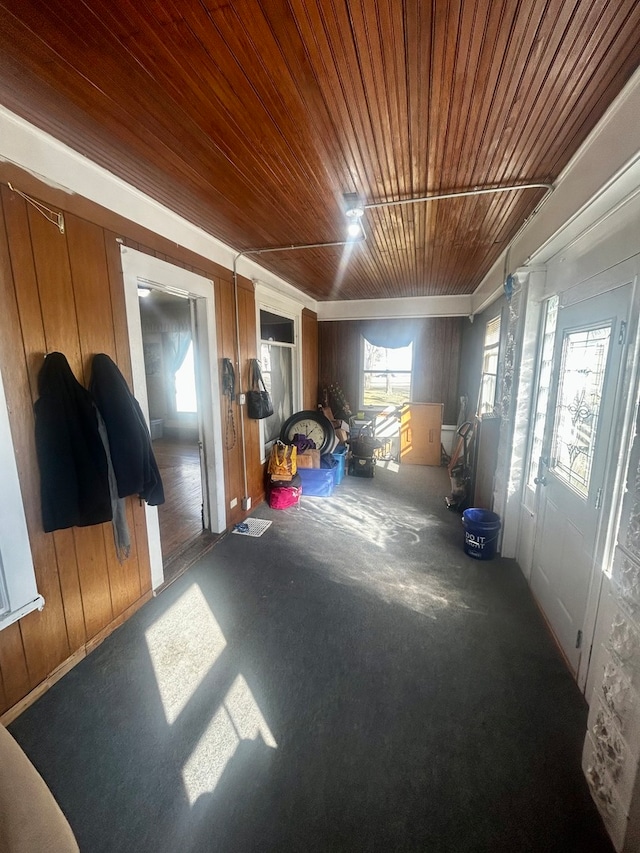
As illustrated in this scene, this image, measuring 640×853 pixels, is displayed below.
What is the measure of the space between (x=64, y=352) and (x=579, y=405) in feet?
9.13

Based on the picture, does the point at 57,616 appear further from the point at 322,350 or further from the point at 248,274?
the point at 322,350

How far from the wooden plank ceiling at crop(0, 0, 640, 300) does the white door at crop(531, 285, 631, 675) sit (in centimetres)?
88

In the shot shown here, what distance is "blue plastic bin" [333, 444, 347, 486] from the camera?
478 centimetres

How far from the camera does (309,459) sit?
4.51 metres

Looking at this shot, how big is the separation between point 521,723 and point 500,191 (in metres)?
2.93

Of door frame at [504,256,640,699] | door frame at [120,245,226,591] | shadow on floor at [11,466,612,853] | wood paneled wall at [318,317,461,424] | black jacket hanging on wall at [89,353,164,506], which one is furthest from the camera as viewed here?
wood paneled wall at [318,317,461,424]

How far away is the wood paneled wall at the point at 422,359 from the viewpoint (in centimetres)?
601

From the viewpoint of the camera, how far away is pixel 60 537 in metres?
1.82

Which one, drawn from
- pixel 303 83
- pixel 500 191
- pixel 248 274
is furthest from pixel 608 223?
pixel 248 274

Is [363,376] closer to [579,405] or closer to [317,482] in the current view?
[317,482]

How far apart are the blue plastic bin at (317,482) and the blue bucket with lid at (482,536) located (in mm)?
1803

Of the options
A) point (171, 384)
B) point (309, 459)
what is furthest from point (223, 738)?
point (171, 384)

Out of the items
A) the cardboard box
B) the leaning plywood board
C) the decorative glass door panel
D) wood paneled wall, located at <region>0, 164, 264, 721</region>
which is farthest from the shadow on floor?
the leaning plywood board

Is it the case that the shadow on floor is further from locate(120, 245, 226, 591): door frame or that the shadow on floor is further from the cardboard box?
the cardboard box
